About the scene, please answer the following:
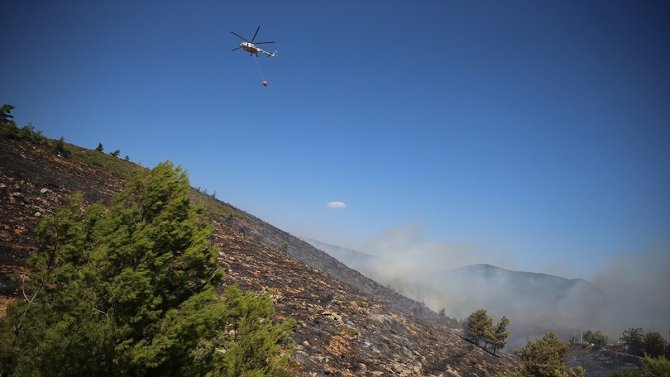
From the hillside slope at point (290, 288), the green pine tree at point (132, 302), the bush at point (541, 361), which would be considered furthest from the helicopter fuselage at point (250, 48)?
the bush at point (541, 361)

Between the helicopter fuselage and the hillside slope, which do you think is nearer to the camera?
the hillside slope

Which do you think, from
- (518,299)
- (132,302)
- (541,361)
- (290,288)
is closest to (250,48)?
(290,288)

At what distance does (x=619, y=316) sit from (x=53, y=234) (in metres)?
168

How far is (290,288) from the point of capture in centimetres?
2333

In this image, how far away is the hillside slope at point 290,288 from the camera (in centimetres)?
1473

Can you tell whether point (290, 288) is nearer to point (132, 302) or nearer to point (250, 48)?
point (250, 48)

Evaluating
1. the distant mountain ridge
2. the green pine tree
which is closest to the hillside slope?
the green pine tree

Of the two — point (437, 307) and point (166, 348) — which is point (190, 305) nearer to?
point (166, 348)

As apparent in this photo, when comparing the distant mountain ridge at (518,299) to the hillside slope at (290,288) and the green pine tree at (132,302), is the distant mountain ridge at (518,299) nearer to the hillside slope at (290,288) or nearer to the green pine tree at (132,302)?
the hillside slope at (290,288)

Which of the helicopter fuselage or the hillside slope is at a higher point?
the helicopter fuselage

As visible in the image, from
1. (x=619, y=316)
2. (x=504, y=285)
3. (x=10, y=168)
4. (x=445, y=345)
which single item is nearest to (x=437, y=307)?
(x=619, y=316)

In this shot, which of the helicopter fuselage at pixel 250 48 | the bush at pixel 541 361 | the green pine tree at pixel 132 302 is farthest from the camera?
the helicopter fuselage at pixel 250 48

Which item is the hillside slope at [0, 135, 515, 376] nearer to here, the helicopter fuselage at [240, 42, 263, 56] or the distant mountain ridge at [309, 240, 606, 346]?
the helicopter fuselage at [240, 42, 263, 56]

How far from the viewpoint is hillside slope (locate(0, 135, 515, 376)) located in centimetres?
1473
